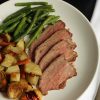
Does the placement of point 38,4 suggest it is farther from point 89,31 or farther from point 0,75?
point 0,75

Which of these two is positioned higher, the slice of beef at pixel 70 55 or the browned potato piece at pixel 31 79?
the slice of beef at pixel 70 55

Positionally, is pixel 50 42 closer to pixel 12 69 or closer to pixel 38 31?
pixel 38 31

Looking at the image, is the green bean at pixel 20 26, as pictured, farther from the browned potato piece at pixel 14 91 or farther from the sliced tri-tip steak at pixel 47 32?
the browned potato piece at pixel 14 91

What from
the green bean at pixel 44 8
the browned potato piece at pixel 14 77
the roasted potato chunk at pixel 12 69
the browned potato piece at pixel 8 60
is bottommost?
the browned potato piece at pixel 14 77

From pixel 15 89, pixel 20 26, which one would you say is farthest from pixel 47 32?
pixel 15 89

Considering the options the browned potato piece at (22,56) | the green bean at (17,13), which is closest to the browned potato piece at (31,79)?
the browned potato piece at (22,56)

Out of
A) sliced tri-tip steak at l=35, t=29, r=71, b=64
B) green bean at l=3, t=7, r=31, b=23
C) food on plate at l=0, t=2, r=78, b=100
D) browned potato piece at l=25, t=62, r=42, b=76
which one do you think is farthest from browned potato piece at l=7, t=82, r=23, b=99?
green bean at l=3, t=7, r=31, b=23

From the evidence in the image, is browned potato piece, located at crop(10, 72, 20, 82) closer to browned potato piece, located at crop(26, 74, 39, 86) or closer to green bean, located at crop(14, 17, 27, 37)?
browned potato piece, located at crop(26, 74, 39, 86)
